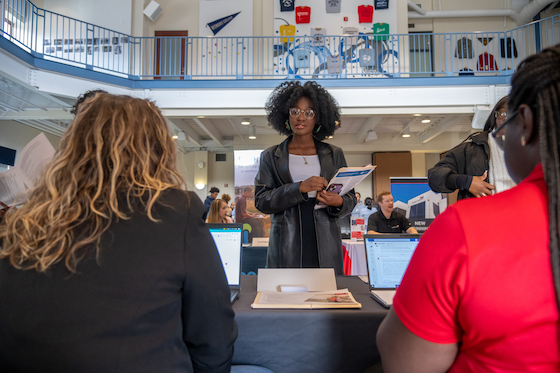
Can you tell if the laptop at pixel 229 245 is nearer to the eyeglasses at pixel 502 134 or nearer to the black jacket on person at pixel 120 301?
the black jacket on person at pixel 120 301

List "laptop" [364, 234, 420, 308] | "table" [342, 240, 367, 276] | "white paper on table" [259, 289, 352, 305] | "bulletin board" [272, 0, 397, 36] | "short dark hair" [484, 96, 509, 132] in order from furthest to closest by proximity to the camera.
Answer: "bulletin board" [272, 0, 397, 36]
"table" [342, 240, 367, 276]
"short dark hair" [484, 96, 509, 132]
"laptop" [364, 234, 420, 308]
"white paper on table" [259, 289, 352, 305]

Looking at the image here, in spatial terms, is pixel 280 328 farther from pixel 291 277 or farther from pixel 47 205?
pixel 47 205

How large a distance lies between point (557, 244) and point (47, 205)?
935 mm

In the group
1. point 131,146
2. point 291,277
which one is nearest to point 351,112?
point 291,277

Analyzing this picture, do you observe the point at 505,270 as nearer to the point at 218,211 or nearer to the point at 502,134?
the point at 502,134

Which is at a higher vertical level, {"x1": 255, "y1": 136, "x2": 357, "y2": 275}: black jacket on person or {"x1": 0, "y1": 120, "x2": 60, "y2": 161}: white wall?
{"x1": 0, "y1": 120, "x2": 60, "y2": 161}: white wall

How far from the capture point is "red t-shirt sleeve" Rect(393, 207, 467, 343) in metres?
0.53

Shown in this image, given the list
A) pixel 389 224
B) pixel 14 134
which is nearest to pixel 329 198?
pixel 389 224

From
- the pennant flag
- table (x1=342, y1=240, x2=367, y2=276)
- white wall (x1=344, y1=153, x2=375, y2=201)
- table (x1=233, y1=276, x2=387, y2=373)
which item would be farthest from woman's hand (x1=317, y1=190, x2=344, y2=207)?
white wall (x1=344, y1=153, x2=375, y2=201)

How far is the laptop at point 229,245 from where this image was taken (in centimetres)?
142

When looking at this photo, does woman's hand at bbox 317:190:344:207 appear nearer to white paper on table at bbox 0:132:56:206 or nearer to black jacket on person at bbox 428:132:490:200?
black jacket on person at bbox 428:132:490:200

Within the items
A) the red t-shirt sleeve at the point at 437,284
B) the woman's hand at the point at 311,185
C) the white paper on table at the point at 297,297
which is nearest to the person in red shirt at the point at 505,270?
the red t-shirt sleeve at the point at 437,284

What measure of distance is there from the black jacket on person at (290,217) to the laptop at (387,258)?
42cm

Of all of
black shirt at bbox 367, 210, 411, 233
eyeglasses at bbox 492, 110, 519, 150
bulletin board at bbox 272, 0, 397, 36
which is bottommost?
black shirt at bbox 367, 210, 411, 233
